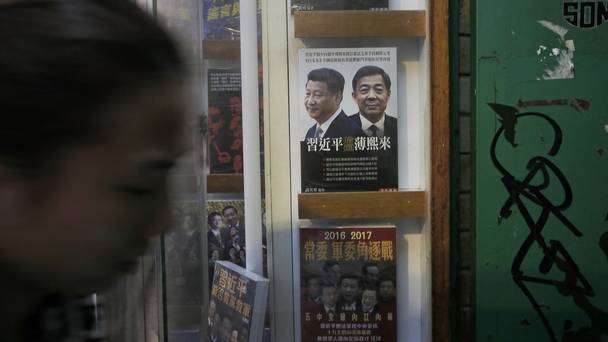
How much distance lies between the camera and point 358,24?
2.78m

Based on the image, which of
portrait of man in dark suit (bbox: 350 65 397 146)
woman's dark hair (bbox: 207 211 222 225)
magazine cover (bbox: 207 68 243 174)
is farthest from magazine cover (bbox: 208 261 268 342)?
portrait of man in dark suit (bbox: 350 65 397 146)

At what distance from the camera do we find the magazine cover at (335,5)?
9.15ft

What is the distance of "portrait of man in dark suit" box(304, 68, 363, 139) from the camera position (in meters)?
2.83

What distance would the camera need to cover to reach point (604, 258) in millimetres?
2779

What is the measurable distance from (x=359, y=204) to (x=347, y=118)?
1.23ft

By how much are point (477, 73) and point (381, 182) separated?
0.61m

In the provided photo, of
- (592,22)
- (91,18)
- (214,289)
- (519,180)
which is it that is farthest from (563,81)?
(91,18)

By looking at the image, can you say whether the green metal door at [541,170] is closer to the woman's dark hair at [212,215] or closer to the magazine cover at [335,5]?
the magazine cover at [335,5]

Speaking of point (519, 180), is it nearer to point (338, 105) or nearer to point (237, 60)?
point (338, 105)

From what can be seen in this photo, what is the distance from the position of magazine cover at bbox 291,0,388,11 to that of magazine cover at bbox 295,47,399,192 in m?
0.17

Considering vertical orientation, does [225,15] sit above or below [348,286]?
above

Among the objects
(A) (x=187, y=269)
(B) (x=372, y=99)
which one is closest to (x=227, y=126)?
(B) (x=372, y=99)

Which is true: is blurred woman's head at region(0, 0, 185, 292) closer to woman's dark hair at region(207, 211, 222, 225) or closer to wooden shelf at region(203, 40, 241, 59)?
wooden shelf at region(203, 40, 241, 59)

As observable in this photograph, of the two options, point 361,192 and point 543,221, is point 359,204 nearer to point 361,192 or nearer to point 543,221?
point 361,192
